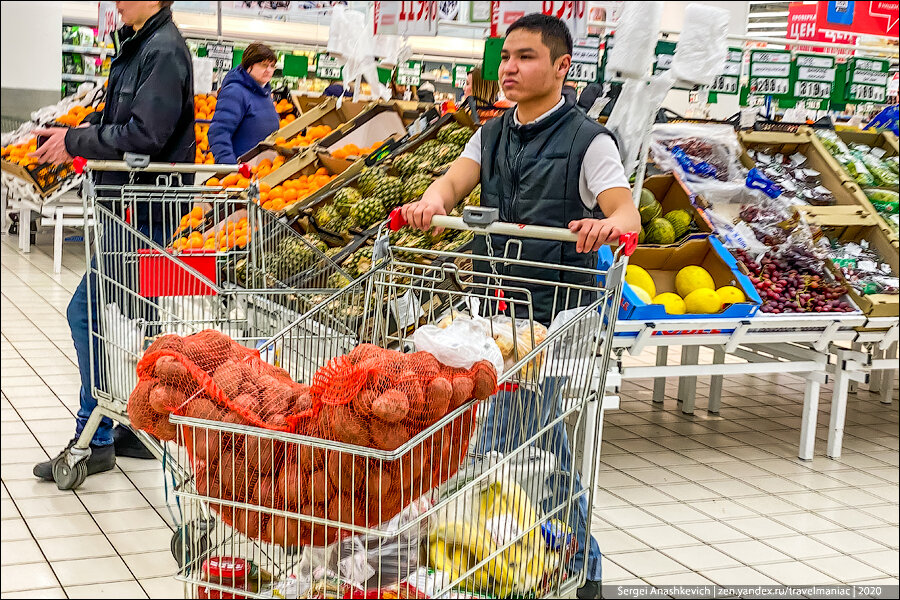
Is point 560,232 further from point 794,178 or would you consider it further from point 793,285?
point 794,178

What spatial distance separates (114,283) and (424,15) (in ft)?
12.1

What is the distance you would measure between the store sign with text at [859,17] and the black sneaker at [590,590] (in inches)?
215

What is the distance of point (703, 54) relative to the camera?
4.13 meters

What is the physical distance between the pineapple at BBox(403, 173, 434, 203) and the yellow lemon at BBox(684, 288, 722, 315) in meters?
1.62

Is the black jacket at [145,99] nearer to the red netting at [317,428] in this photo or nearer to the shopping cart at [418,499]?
the shopping cart at [418,499]

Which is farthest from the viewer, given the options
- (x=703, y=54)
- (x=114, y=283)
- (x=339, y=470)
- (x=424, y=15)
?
(x=424, y=15)

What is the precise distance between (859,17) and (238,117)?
6.62 meters

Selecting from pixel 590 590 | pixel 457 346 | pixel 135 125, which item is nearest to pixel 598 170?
pixel 457 346

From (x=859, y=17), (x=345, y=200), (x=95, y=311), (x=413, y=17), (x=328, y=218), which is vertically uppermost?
(x=859, y=17)

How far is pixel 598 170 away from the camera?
112 inches

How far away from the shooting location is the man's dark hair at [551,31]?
2.86 m

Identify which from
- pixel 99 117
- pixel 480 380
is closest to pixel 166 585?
pixel 480 380

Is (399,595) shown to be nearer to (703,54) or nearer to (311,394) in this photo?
(311,394)

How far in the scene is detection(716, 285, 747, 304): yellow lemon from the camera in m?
4.52
